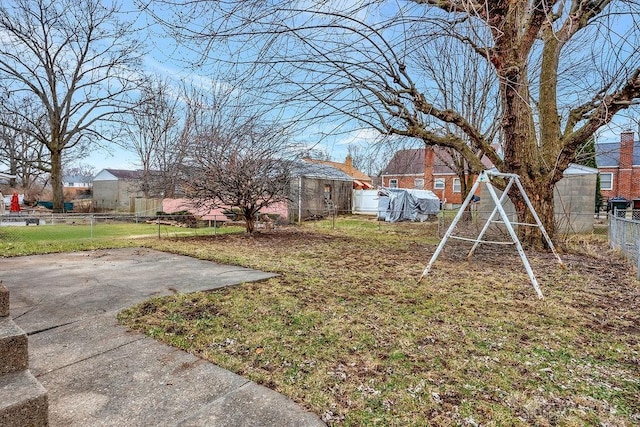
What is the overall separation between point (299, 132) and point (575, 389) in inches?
183

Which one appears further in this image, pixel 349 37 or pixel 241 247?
pixel 241 247

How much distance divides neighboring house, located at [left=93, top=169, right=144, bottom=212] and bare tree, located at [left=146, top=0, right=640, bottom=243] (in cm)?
2487

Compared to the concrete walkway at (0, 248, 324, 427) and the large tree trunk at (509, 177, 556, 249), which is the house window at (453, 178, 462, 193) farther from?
the concrete walkway at (0, 248, 324, 427)

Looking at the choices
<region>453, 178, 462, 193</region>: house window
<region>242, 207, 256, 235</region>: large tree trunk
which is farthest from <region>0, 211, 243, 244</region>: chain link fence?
<region>453, 178, 462, 193</region>: house window

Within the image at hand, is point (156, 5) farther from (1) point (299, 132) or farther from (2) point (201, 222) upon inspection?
(2) point (201, 222)

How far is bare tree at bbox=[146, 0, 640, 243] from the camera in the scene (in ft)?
13.4

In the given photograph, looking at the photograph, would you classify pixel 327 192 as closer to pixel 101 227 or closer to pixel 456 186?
pixel 101 227

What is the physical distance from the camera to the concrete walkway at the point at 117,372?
199 centimetres

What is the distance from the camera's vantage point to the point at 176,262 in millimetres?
6562

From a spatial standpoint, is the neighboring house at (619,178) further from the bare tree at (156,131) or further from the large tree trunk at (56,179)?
the large tree trunk at (56,179)

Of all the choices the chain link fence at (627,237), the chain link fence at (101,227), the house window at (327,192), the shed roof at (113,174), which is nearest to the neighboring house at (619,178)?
the house window at (327,192)

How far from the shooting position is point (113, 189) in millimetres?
30672

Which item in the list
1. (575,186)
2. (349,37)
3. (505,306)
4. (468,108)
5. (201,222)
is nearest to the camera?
(505,306)

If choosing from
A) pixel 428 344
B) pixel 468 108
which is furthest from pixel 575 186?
pixel 428 344
